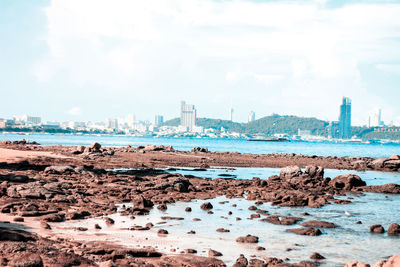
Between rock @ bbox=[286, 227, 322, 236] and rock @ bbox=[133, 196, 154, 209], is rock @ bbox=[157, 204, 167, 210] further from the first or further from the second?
rock @ bbox=[286, 227, 322, 236]

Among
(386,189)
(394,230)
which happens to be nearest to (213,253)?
(394,230)

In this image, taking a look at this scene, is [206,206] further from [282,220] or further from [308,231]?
[308,231]

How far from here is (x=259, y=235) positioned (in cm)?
1812

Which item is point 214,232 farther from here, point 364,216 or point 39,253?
point 364,216

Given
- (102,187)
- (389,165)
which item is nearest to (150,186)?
(102,187)

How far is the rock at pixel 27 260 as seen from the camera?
423 inches

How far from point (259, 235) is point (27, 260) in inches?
384

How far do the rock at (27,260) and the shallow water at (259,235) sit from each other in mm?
4586

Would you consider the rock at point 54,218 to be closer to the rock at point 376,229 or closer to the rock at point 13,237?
the rock at point 13,237

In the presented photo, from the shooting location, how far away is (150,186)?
30359 millimetres

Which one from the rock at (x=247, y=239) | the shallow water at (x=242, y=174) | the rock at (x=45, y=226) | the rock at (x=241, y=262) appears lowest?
the shallow water at (x=242, y=174)

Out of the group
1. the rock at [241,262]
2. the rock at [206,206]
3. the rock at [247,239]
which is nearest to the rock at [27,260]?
the rock at [241,262]

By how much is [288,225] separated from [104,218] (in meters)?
8.13

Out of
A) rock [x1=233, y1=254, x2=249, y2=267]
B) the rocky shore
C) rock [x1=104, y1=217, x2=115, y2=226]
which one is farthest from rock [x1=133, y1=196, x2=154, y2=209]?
rock [x1=233, y1=254, x2=249, y2=267]
